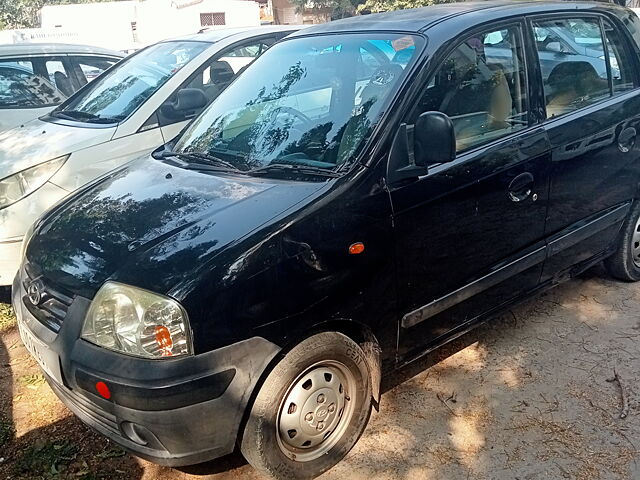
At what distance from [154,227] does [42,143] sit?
250 centimetres

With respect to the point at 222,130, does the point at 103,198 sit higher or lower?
lower

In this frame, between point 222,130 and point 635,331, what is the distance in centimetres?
274

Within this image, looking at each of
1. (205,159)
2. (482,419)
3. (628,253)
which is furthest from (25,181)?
(628,253)

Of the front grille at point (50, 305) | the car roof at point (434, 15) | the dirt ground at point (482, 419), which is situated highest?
the car roof at point (434, 15)

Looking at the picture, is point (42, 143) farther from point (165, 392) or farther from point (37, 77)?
point (165, 392)

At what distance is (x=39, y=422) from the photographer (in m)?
3.19

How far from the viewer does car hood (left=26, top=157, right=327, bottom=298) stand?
234 cm

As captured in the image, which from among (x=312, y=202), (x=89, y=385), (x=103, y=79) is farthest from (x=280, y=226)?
(x=103, y=79)

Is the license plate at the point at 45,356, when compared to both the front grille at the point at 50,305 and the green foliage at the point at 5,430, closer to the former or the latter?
the front grille at the point at 50,305

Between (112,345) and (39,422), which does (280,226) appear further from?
(39,422)

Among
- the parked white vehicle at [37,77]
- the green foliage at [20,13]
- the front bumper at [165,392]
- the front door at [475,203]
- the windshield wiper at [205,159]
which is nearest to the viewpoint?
the front bumper at [165,392]

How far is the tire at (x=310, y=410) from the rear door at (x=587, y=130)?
1498 mm

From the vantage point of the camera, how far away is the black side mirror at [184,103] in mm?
4711

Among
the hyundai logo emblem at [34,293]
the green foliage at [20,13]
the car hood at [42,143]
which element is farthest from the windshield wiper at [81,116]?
the green foliage at [20,13]
